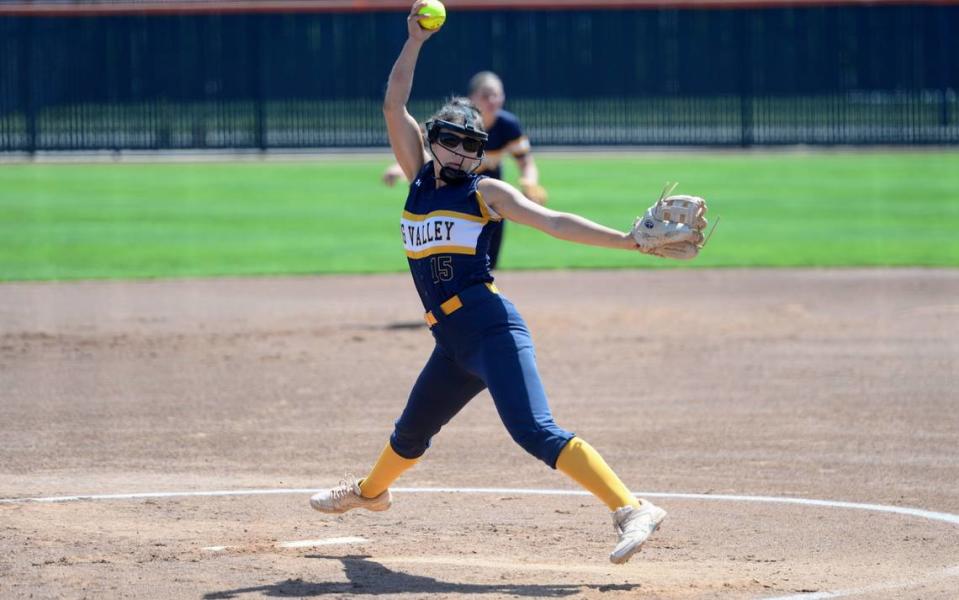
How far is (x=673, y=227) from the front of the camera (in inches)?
206

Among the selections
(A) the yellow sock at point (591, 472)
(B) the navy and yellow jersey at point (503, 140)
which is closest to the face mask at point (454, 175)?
(A) the yellow sock at point (591, 472)

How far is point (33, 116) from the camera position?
1085 inches

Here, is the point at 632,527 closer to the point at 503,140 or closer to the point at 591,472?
the point at 591,472

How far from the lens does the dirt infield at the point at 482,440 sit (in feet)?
18.1

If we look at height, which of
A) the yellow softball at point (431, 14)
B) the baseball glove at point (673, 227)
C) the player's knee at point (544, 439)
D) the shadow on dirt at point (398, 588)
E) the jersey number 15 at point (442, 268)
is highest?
the yellow softball at point (431, 14)

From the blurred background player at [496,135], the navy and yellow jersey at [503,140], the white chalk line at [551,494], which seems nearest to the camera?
the white chalk line at [551,494]

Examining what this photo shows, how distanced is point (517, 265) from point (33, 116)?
592 inches

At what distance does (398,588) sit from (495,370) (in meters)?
0.88

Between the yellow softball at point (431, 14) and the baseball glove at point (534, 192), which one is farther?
the baseball glove at point (534, 192)

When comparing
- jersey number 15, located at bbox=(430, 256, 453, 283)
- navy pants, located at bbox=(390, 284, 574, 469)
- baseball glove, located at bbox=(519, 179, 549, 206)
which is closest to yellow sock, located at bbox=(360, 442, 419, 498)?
navy pants, located at bbox=(390, 284, 574, 469)

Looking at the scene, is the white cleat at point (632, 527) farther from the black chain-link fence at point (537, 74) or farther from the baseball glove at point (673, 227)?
the black chain-link fence at point (537, 74)

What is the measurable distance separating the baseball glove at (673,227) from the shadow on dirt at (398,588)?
125 cm

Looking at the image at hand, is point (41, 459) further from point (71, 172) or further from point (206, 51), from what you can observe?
point (206, 51)

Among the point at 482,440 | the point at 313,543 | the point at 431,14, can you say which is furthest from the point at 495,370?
the point at 482,440
